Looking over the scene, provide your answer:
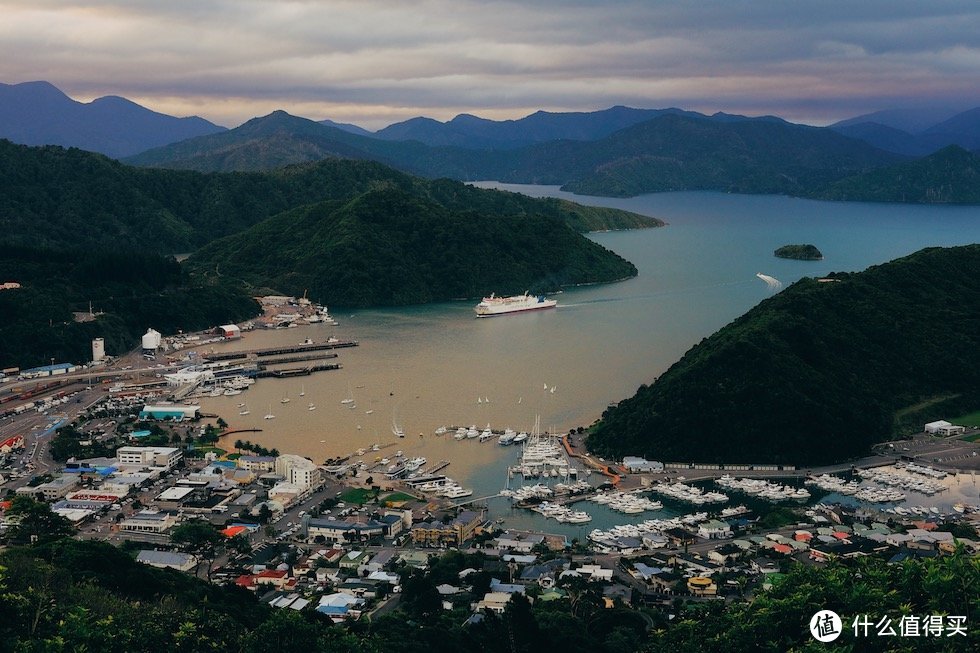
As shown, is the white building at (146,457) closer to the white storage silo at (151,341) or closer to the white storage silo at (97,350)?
the white storage silo at (97,350)

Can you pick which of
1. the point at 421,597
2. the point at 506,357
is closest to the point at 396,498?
the point at 421,597

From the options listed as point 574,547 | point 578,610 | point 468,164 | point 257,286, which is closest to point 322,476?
point 574,547

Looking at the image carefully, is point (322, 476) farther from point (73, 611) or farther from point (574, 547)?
point (73, 611)

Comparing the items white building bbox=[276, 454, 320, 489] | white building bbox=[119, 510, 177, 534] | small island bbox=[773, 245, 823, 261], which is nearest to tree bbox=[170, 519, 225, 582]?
white building bbox=[119, 510, 177, 534]

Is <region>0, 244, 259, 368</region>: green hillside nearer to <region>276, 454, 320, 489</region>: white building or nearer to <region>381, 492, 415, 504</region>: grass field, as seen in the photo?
<region>276, 454, 320, 489</region>: white building

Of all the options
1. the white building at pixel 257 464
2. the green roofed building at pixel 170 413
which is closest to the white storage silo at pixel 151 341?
the green roofed building at pixel 170 413

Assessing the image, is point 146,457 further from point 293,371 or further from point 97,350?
point 97,350
